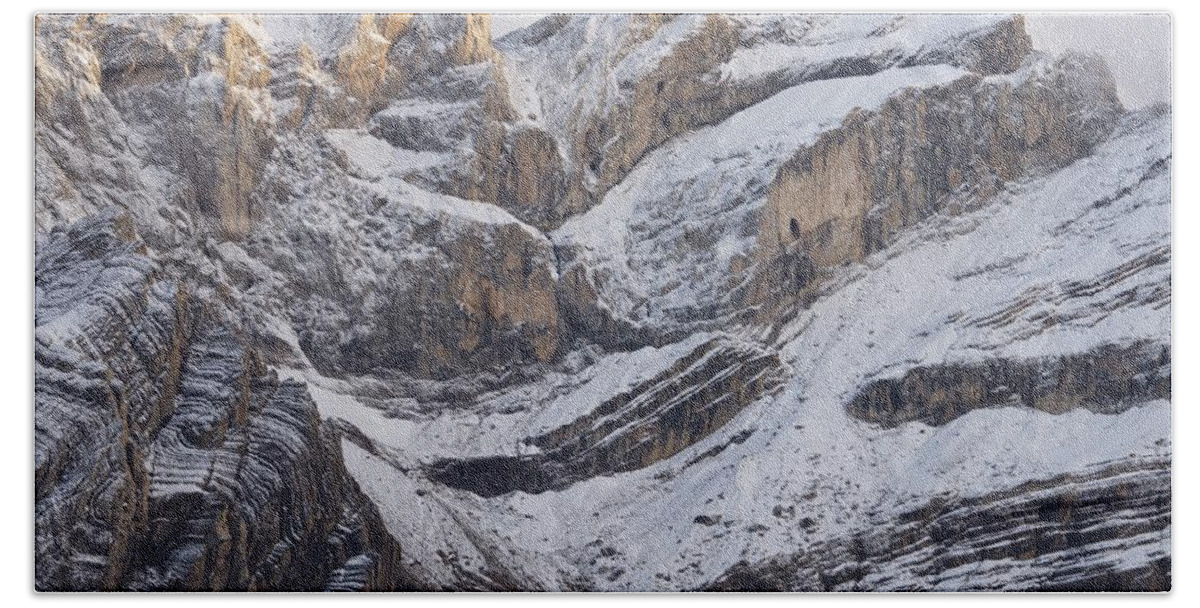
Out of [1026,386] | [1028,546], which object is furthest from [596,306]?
[1028,546]

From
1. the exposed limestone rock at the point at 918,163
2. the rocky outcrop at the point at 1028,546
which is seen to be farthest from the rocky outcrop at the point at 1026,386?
the exposed limestone rock at the point at 918,163

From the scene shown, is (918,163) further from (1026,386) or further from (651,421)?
(651,421)

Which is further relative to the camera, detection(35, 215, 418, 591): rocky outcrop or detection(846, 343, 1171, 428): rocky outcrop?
detection(846, 343, 1171, 428): rocky outcrop

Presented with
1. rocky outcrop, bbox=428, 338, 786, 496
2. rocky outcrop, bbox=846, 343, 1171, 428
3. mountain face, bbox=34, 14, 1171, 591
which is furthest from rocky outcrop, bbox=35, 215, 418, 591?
rocky outcrop, bbox=846, 343, 1171, 428

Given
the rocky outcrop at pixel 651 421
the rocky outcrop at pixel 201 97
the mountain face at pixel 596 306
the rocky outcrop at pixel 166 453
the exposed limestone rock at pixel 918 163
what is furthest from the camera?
the exposed limestone rock at pixel 918 163

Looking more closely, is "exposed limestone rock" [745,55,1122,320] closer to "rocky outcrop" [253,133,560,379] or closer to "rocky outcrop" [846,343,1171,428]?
"rocky outcrop" [846,343,1171,428]

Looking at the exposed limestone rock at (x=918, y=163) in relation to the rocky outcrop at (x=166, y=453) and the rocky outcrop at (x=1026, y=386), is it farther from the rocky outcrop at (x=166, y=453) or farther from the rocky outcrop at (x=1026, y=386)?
the rocky outcrop at (x=166, y=453)
